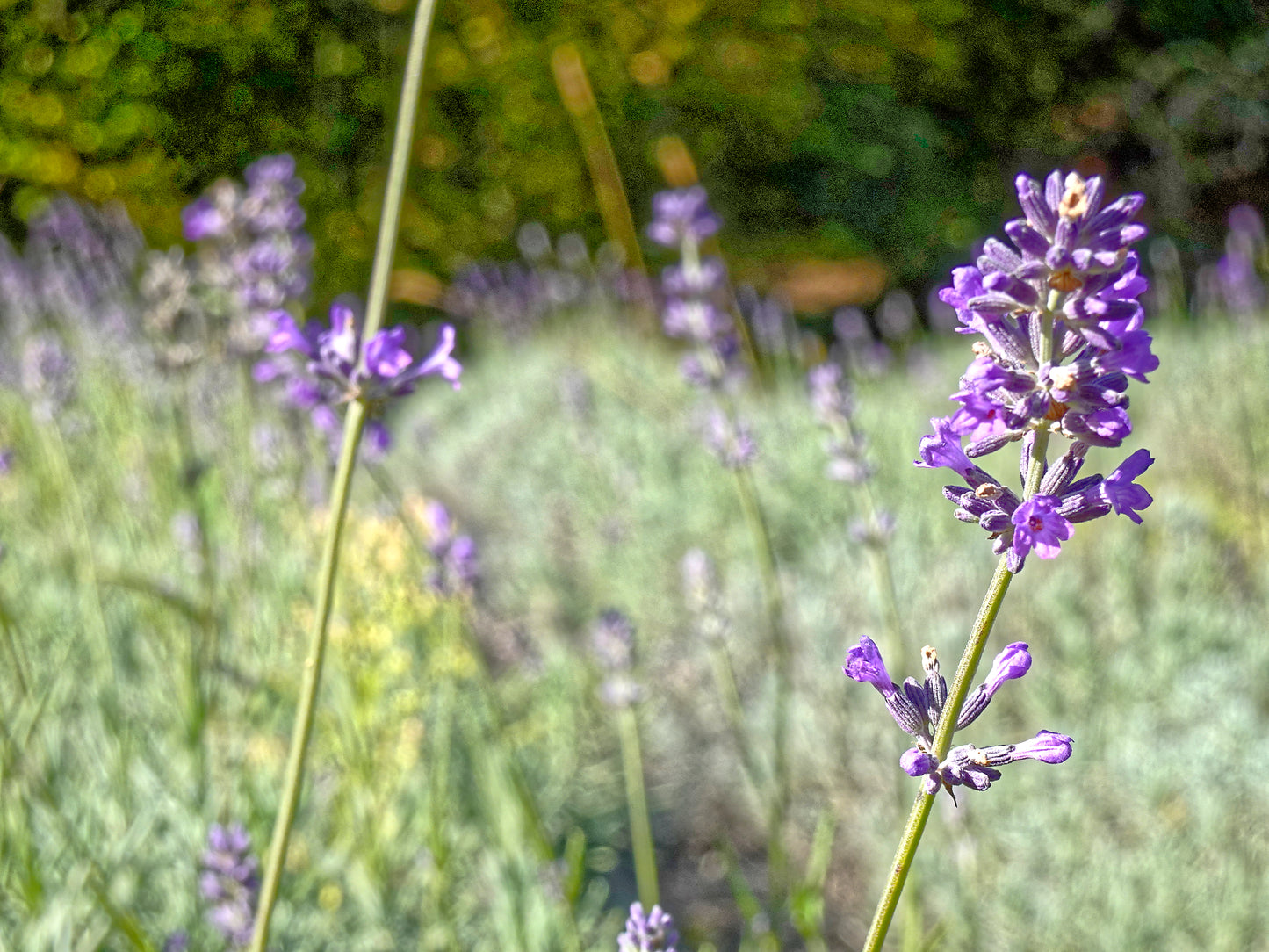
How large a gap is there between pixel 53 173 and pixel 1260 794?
4905mm

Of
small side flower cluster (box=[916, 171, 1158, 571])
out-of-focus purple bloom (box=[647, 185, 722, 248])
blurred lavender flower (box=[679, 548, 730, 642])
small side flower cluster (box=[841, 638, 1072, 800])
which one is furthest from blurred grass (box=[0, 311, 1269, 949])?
out-of-focus purple bloom (box=[647, 185, 722, 248])

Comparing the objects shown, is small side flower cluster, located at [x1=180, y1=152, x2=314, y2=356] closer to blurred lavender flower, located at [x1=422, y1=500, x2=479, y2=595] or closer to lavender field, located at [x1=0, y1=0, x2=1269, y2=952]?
lavender field, located at [x1=0, y1=0, x2=1269, y2=952]

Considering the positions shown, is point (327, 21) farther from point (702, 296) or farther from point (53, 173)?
point (53, 173)

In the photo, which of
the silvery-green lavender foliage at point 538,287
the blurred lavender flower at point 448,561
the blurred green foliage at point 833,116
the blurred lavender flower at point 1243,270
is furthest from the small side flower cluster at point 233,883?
the silvery-green lavender foliage at point 538,287

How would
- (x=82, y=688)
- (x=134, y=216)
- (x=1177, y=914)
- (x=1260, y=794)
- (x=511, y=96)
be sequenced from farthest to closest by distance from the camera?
1. (x=511, y=96)
2. (x=134, y=216)
3. (x=82, y=688)
4. (x=1260, y=794)
5. (x=1177, y=914)

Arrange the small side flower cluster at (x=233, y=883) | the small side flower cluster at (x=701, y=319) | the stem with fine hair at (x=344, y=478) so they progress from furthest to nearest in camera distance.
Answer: the small side flower cluster at (x=701, y=319)
the small side flower cluster at (x=233, y=883)
the stem with fine hair at (x=344, y=478)

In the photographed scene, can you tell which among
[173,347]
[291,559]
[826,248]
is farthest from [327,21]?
[826,248]

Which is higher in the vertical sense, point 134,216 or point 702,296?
point 134,216

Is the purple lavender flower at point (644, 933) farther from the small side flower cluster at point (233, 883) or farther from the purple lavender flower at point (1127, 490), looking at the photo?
the small side flower cluster at point (233, 883)

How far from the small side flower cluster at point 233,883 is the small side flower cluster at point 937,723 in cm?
98

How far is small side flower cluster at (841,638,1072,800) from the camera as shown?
631 mm

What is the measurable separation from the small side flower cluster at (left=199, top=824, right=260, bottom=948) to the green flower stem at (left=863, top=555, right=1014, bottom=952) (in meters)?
0.94

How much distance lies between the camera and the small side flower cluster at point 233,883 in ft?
4.18

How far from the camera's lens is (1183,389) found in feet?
14.4
